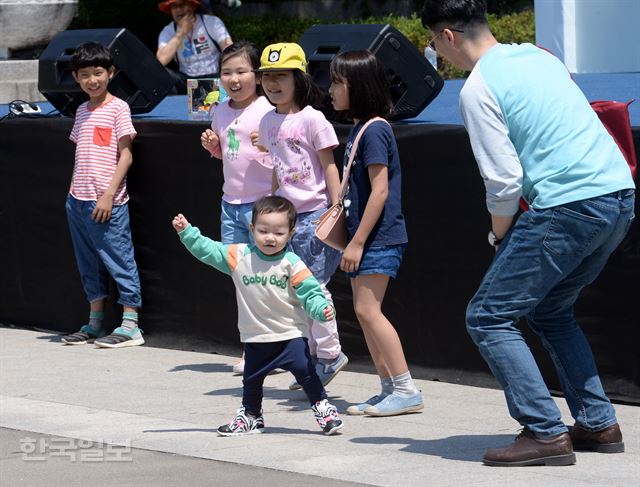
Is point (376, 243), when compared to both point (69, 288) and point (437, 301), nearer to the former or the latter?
point (437, 301)

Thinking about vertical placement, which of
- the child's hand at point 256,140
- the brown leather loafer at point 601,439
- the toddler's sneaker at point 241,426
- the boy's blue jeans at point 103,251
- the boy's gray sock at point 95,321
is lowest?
the boy's gray sock at point 95,321

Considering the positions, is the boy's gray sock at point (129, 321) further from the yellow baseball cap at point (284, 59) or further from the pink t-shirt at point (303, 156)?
the yellow baseball cap at point (284, 59)

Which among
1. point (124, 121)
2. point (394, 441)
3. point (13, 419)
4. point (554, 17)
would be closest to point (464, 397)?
point (394, 441)

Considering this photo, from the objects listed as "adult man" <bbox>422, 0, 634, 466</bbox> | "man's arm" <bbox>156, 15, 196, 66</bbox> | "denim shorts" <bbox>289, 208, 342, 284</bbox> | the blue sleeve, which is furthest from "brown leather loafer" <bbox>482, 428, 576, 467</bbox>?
"man's arm" <bbox>156, 15, 196, 66</bbox>

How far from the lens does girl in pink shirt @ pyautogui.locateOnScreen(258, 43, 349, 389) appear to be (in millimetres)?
6785

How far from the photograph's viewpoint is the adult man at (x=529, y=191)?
17.1 feet

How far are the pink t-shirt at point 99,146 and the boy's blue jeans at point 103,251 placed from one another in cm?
12

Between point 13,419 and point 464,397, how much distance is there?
2.19m

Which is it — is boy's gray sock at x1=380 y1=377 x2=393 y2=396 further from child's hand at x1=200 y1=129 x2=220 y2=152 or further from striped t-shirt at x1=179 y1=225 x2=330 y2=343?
child's hand at x1=200 y1=129 x2=220 y2=152

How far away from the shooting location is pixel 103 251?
8.62m

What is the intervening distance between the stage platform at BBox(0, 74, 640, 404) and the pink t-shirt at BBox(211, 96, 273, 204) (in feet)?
1.45

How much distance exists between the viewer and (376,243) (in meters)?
6.38

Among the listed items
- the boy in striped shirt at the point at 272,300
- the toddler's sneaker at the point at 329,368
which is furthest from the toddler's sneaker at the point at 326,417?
the toddler's sneaker at the point at 329,368

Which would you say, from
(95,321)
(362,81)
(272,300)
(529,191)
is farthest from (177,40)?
(529,191)
